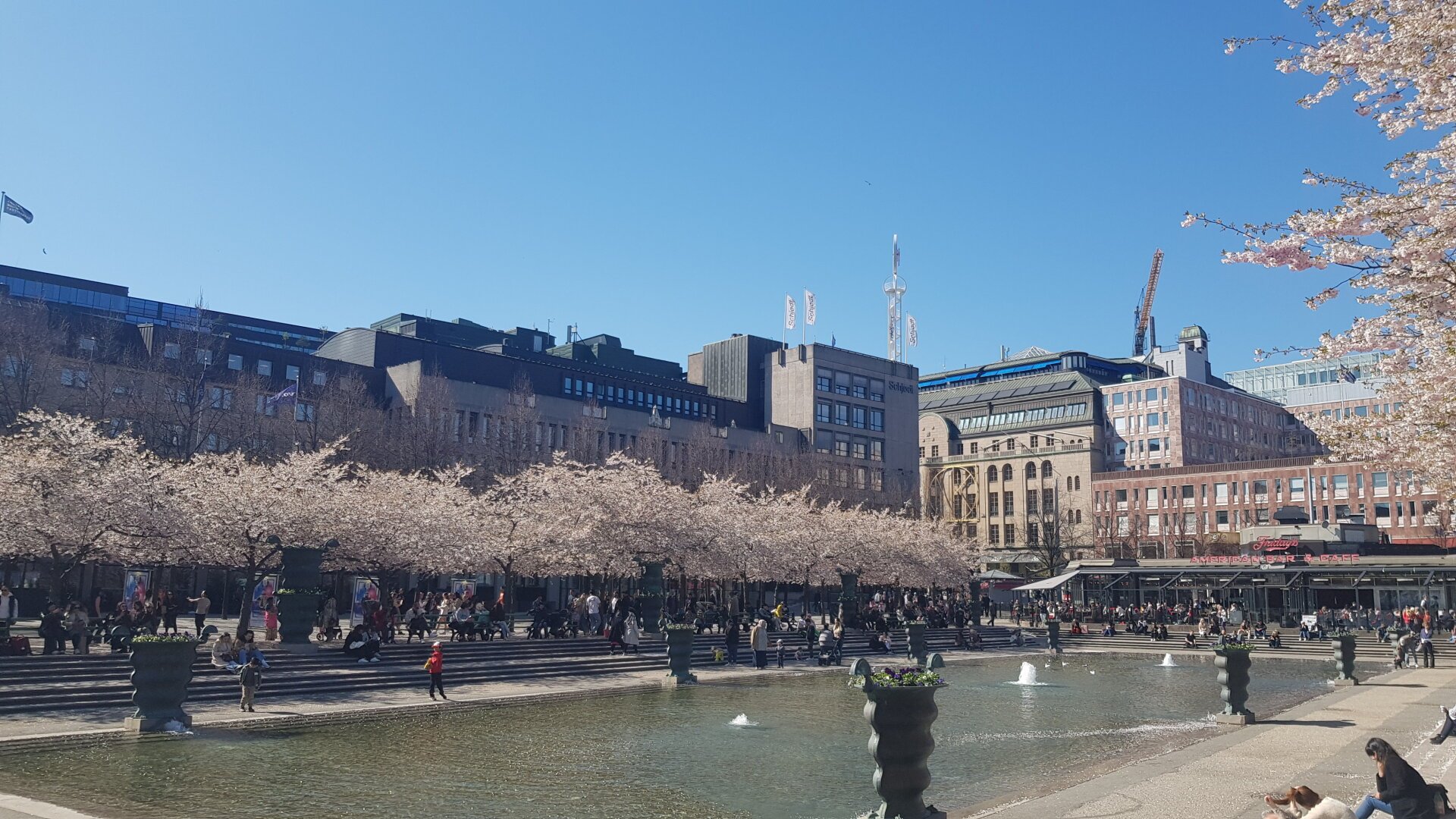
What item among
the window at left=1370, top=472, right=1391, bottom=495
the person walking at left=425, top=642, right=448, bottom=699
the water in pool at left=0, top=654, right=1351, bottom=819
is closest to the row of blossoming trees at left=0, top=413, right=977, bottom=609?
the person walking at left=425, top=642, right=448, bottom=699

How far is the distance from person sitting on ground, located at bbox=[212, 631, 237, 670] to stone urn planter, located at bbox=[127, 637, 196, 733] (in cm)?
615

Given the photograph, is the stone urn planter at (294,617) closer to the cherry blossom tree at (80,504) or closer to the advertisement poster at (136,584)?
the cherry blossom tree at (80,504)

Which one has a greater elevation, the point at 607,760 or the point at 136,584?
the point at 136,584

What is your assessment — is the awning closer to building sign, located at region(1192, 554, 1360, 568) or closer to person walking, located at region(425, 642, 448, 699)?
building sign, located at region(1192, 554, 1360, 568)

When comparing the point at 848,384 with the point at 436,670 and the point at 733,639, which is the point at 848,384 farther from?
the point at 436,670

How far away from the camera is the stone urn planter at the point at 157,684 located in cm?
2023

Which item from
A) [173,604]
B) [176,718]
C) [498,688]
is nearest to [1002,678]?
[498,688]

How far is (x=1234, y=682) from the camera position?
73.1ft

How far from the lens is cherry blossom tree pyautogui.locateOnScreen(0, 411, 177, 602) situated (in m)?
29.6

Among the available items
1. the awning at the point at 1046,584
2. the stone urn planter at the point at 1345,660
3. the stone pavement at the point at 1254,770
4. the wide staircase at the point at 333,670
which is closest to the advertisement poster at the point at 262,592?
the wide staircase at the point at 333,670

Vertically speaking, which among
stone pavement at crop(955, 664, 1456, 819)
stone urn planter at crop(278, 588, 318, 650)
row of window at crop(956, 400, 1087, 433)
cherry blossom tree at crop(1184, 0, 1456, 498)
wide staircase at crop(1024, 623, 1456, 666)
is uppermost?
row of window at crop(956, 400, 1087, 433)

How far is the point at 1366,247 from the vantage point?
45.1ft

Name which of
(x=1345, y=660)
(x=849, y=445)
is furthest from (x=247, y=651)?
(x=849, y=445)

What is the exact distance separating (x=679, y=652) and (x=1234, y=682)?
1478 centimetres
